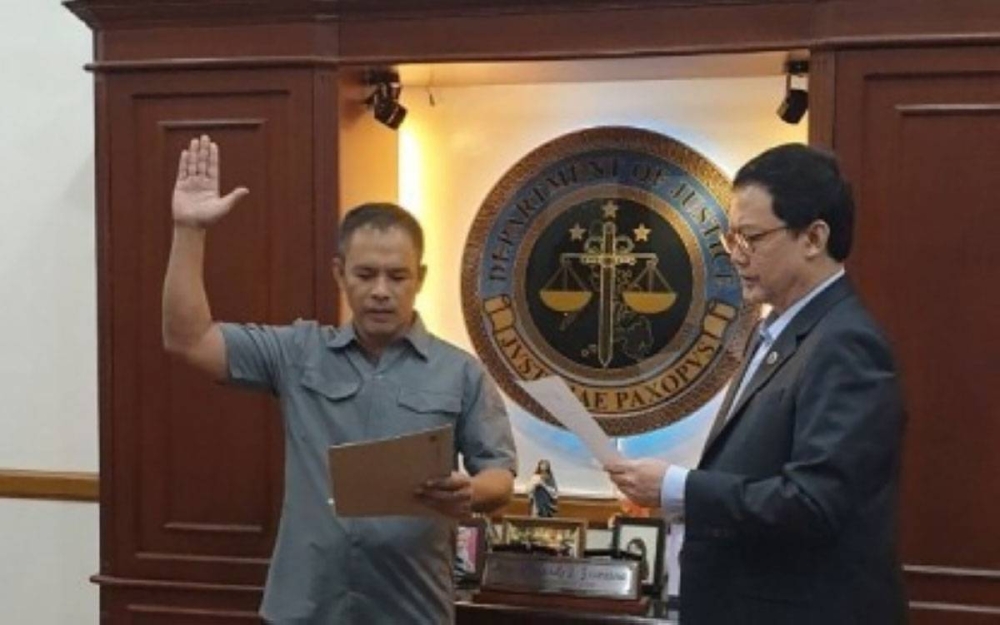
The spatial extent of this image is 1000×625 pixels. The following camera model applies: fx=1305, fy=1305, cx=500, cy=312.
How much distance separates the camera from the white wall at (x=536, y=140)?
10.3ft

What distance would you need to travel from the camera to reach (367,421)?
2377 millimetres

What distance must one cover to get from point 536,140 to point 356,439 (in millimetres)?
1182

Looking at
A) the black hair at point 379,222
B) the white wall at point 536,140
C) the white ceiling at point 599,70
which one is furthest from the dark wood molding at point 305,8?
the black hair at point 379,222

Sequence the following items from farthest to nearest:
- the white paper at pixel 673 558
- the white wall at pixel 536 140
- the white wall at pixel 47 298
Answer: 1. the white wall at pixel 47 298
2. the white wall at pixel 536 140
3. the white paper at pixel 673 558

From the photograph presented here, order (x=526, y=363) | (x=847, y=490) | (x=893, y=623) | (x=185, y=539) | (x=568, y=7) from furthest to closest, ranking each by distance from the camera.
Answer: (x=526, y=363) → (x=185, y=539) → (x=568, y=7) → (x=893, y=623) → (x=847, y=490)

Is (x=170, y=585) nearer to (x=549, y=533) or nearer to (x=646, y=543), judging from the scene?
(x=549, y=533)

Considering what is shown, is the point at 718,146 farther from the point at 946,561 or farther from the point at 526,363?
the point at 946,561

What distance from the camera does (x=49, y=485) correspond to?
3.50 m

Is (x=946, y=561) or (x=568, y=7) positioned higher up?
(x=568, y=7)

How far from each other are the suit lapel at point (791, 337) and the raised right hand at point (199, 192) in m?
0.95

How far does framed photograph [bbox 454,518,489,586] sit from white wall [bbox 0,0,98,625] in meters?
1.17

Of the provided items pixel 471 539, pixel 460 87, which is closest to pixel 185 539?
pixel 471 539

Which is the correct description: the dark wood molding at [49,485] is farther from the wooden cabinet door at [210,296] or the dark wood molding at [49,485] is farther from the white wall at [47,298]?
the wooden cabinet door at [210,296]

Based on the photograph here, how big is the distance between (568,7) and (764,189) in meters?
1.01
